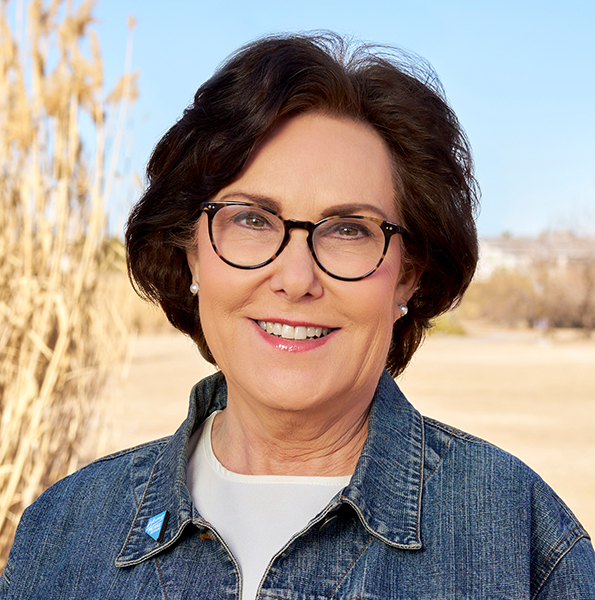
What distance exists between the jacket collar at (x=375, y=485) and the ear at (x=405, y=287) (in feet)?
0.56

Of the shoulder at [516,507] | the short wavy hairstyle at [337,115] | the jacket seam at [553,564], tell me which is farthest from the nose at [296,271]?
the jacket seam at [553,564]

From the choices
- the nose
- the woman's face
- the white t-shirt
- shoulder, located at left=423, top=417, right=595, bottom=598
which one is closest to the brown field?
the white t-shirt

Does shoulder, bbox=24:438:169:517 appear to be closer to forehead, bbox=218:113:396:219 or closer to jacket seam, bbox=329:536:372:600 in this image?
jacket seam, bbox=329:536:372:600

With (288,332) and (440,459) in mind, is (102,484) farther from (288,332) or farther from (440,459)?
(440,459)

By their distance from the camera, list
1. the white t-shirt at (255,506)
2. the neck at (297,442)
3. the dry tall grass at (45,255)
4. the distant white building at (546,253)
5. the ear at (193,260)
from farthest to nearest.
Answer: the distant white building at (546,253) → the dry tall grass at (45,255) → the ear at (193,260) → the neck at (297,442) → the white t-shirt at (255,506)

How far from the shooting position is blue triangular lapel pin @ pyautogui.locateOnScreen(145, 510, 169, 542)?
1.53 m

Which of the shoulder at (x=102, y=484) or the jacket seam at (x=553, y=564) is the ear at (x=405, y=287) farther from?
the shoulder at (x=102, y=484)

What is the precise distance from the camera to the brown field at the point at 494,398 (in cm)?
702

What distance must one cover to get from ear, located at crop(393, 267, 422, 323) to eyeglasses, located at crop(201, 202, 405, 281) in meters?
0.17

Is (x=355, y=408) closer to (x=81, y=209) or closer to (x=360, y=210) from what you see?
(x=360, y=210)

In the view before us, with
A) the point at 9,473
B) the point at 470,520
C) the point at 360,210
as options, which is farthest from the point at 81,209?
the point at 470,520

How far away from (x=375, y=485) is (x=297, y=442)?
218mm

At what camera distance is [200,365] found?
13.4 meters

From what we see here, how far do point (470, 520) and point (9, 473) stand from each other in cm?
217
